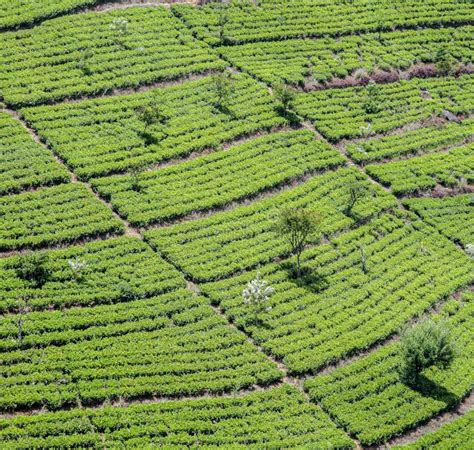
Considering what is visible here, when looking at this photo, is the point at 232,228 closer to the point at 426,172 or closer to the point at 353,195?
the point at 353,195

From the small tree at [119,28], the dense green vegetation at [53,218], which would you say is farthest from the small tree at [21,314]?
the small tree at [119,28]

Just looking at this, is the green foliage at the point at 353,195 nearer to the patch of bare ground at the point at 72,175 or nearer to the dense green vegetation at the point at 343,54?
the dense green vegetation at the point at 343,54

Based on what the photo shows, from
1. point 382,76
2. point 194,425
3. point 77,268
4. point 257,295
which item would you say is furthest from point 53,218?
point 382,76

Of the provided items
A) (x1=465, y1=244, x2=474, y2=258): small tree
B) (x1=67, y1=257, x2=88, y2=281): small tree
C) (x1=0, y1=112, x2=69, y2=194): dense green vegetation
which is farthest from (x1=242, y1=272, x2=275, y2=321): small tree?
(x1=465, y1=244, x2=474, y2=258): small tree

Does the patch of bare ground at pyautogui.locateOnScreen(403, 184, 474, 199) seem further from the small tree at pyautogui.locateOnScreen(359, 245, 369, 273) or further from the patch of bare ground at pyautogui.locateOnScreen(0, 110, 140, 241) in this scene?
the patch of bare ground at pyautogui.locateOnScreen(0, 110, 140, 241)

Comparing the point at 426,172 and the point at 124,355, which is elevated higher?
the point at 426,172

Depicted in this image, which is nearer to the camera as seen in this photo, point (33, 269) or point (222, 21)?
point (33, 269)

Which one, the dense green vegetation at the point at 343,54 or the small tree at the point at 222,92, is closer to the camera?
the small tree at the point at 222,92
